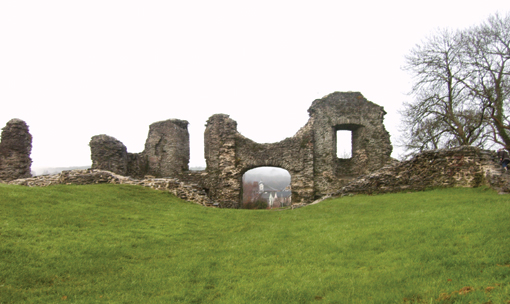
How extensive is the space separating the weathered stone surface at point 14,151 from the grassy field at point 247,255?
12.9 meters

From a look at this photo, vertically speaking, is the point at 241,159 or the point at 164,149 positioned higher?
the point at 164,149

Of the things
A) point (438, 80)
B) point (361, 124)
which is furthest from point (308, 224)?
point (438, 80)

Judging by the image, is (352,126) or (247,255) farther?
(352,126)

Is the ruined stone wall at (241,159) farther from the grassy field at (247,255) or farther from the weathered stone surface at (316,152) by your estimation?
the grassy field at (247,255)

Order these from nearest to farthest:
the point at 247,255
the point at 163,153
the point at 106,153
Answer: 1. the point at 247,255
2. the point at 106,153
3. the point at 163,153

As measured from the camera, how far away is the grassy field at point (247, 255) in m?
4.99

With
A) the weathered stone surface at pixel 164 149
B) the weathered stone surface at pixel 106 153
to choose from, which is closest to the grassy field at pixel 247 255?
the weathered stone surface at pixel 106 153

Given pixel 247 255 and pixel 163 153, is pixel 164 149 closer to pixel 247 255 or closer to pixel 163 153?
pixel 163 153

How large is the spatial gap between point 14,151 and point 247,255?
20236 mm

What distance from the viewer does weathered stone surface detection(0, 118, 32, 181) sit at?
2078cm

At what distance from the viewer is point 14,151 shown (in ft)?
69.1

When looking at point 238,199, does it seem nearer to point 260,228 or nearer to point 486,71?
point 260,228

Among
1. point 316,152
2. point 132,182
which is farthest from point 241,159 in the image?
point 132,182

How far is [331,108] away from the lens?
843 inches
